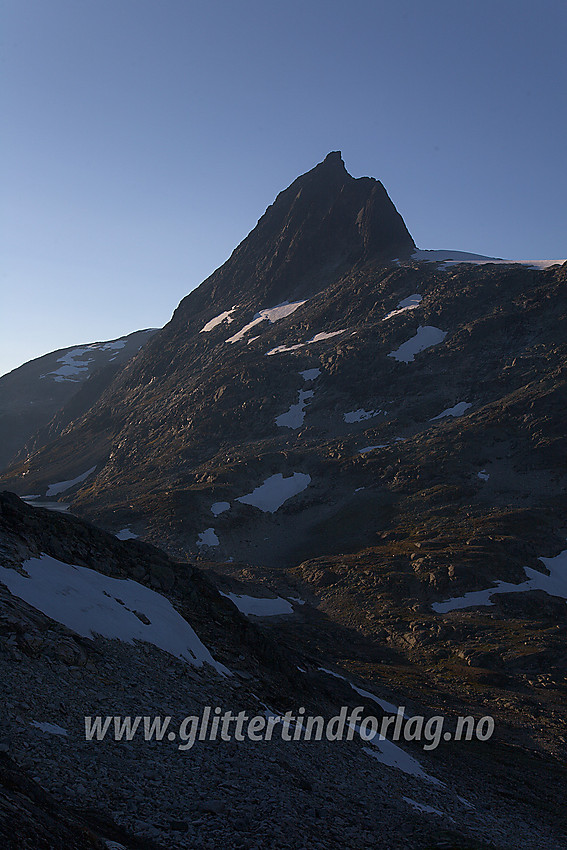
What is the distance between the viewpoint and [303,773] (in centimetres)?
1719

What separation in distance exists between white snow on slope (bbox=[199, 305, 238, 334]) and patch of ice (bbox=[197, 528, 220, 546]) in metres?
104

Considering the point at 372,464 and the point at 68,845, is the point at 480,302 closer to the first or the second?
the point at 372,464

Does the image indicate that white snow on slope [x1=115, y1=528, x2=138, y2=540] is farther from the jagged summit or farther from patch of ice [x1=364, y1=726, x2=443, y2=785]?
the jagged summit

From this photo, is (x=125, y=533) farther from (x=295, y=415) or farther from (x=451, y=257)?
(x=451, y=257)

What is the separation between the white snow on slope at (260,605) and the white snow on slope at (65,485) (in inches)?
3724

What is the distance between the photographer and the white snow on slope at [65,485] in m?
145

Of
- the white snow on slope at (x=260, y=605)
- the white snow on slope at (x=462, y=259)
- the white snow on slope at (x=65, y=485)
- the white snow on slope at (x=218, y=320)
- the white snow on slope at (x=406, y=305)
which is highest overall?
the white snow on slope at (x=462, y=259)

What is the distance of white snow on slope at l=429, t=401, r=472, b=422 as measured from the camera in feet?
372

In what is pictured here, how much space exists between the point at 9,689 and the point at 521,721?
36359 millimetres

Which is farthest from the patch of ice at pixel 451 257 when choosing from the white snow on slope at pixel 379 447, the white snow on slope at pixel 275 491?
the white snow on slope at pixel 275 491

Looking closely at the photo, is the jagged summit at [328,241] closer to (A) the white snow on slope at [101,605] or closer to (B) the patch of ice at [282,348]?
(B) the patch of ice at [282,348]

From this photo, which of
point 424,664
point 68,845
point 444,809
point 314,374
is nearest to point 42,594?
point 68,845

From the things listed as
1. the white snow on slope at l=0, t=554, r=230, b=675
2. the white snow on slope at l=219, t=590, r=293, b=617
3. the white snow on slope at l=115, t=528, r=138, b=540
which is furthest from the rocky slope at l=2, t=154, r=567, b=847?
the white snow on slope at l=0, t=554, r=230, b=675

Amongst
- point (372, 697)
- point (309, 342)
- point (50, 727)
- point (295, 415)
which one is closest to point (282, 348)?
point (309, 342)
